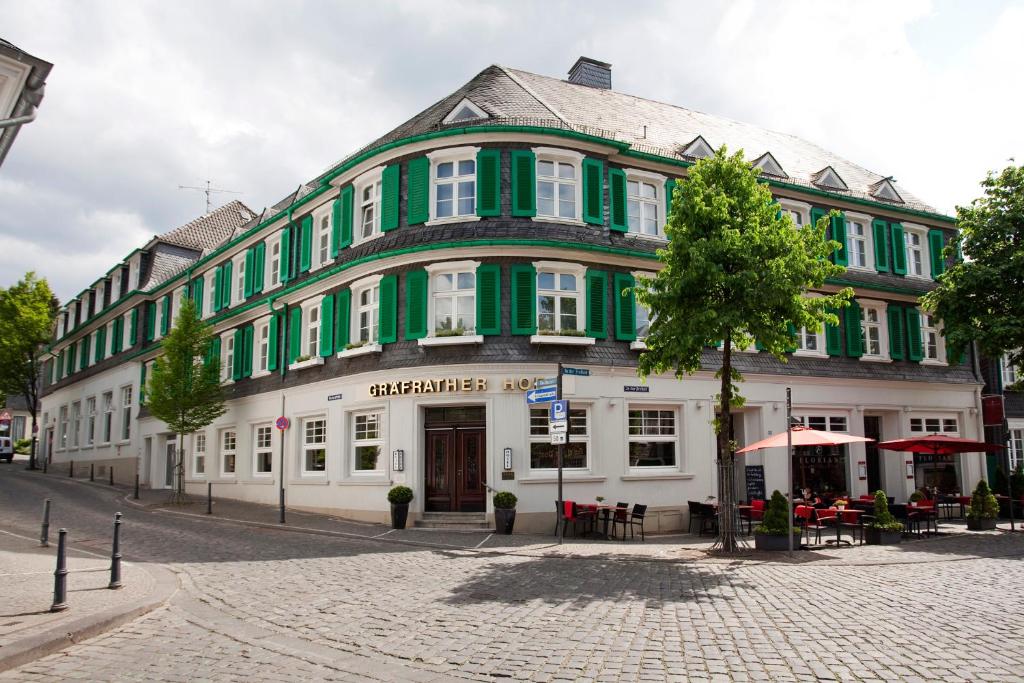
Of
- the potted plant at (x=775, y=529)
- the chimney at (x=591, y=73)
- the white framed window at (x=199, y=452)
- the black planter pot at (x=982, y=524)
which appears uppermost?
the chimney at (x=591, y=73)

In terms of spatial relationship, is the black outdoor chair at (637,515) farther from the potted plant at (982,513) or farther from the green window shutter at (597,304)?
the potted plant at (982,513)

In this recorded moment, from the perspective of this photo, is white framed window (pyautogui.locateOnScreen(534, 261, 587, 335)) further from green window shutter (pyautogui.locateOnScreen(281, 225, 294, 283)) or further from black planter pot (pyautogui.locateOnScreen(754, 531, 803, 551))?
green window shutter (pyautogui.locateOnScreen(281, 225, 294, 283))

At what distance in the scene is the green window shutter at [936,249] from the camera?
28125 mm

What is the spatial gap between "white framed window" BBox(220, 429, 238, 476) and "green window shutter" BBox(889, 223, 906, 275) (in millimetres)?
24265

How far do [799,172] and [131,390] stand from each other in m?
31.4

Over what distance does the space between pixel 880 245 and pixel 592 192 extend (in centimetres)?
1222

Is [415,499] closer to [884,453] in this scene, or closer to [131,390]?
[884,453]

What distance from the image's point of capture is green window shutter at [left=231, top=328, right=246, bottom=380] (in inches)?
1113

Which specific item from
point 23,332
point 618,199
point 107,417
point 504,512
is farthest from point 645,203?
point 23,332

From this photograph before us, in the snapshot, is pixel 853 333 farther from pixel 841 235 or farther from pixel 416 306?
pixel 416 306

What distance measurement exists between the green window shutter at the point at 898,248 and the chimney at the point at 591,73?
452 inches

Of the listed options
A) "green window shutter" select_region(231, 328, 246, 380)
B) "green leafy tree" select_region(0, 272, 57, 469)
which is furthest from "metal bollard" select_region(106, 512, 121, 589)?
"green leafy tree" select_region(0, 272, 57, 469)

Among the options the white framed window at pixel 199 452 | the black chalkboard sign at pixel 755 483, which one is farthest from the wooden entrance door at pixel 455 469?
the white framed window at pixel 199 452

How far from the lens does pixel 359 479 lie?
2086 centimetres
